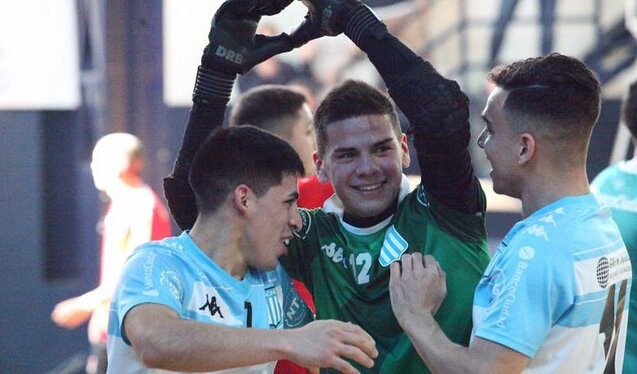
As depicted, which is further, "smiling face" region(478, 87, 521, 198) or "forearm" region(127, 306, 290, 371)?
"smiling face" region(478, 87, 521, 198)

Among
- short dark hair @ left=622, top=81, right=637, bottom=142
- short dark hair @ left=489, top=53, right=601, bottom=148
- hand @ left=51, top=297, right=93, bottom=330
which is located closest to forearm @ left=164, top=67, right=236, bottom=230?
short dark hair @ left=489, top=53, right=601, bottom=148

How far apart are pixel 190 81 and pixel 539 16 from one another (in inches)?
77.2

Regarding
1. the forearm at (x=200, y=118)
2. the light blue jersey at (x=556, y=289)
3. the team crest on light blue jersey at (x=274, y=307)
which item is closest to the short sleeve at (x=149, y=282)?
the team crest on light blue jersey at (x=274, y=307)

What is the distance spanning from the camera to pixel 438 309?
2.67 m

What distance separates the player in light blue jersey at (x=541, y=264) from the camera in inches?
92.9

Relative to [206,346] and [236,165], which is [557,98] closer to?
[236,165]

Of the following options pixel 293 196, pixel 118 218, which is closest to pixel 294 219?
pixel 293 196

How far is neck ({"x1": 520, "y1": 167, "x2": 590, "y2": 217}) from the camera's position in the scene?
2.50 metres

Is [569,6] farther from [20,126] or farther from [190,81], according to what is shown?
[20,126]

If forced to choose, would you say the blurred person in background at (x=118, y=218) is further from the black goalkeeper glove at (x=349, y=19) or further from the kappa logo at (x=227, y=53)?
the black goalkeeper glove at (x=349, y=19)

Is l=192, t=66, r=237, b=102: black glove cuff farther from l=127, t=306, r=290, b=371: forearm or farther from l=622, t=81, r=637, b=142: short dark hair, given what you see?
l=622, t=81, r=637, b=142: short dark hair

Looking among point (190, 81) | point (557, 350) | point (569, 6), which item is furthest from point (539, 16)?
point (557, 350)

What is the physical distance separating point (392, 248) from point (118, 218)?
3426mm

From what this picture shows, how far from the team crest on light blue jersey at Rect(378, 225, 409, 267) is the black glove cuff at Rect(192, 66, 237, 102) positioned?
56cm
